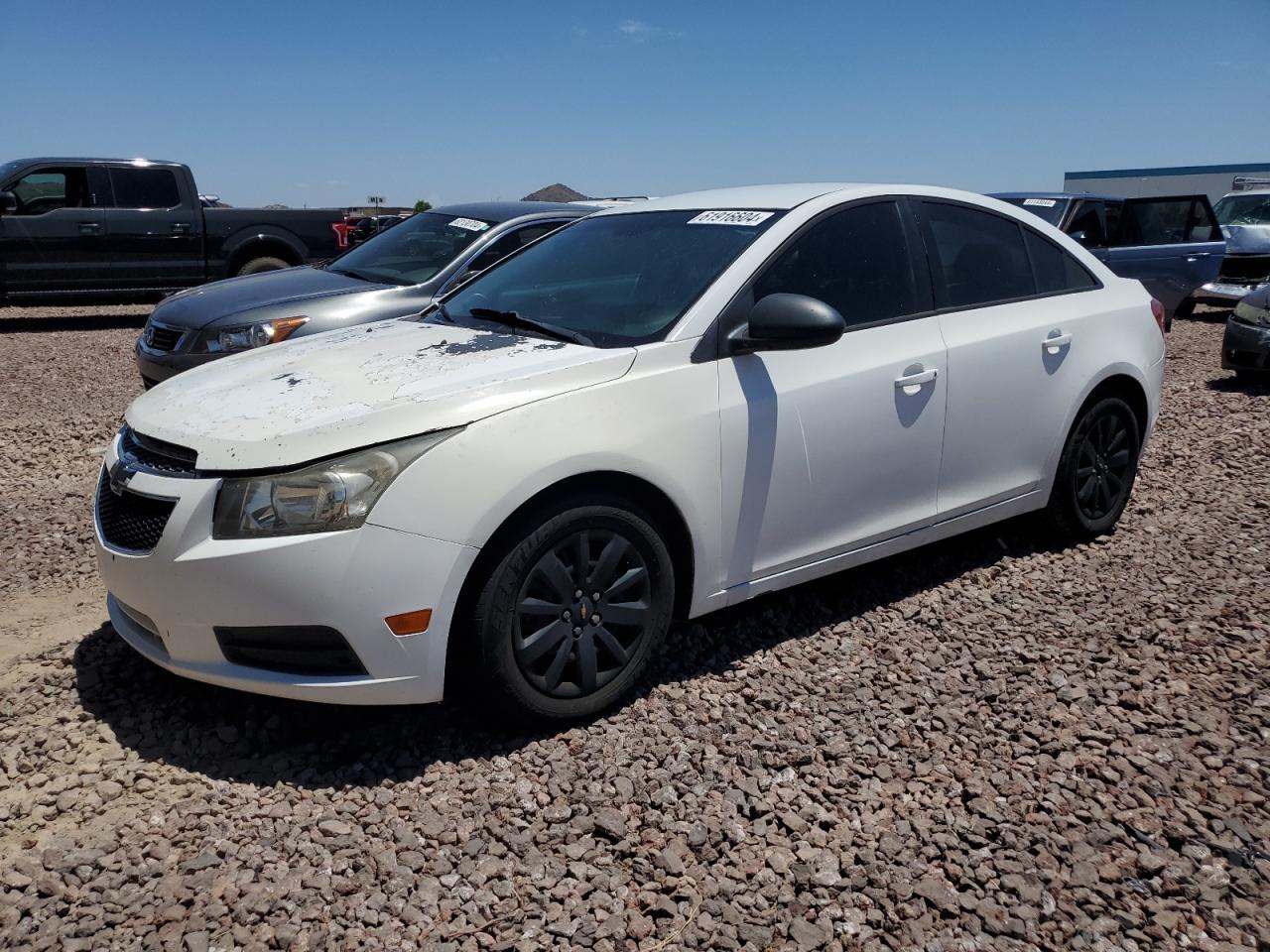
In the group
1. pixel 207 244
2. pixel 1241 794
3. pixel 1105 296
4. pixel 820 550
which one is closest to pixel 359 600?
pixel 820 550

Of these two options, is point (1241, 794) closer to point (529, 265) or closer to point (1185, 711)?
point (1185, 711)

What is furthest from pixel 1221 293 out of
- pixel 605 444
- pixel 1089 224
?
pixel 605 444

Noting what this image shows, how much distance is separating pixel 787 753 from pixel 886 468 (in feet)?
4.05

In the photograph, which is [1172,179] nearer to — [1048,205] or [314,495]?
[1048,205]

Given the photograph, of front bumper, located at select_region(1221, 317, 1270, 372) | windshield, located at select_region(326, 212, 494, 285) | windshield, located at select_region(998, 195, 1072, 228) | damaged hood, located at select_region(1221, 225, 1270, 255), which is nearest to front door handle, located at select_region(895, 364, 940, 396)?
windshield, located at select_region(326, 212, 494, 285)

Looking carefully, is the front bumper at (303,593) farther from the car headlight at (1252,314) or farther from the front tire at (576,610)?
the car headlight at (1252,314)

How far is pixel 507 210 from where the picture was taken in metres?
7.80

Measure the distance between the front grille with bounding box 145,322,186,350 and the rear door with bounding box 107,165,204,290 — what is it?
7.31m

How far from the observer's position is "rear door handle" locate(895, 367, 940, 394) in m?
3.94

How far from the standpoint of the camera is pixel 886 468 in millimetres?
3955

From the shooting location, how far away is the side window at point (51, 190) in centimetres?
1312

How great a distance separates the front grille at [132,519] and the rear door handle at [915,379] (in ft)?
8.37

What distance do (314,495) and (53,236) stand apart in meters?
12.5

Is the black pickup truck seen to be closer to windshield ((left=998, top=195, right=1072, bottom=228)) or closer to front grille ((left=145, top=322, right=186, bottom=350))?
front grille ((left=145, top=322, right=186, bottom=350))
